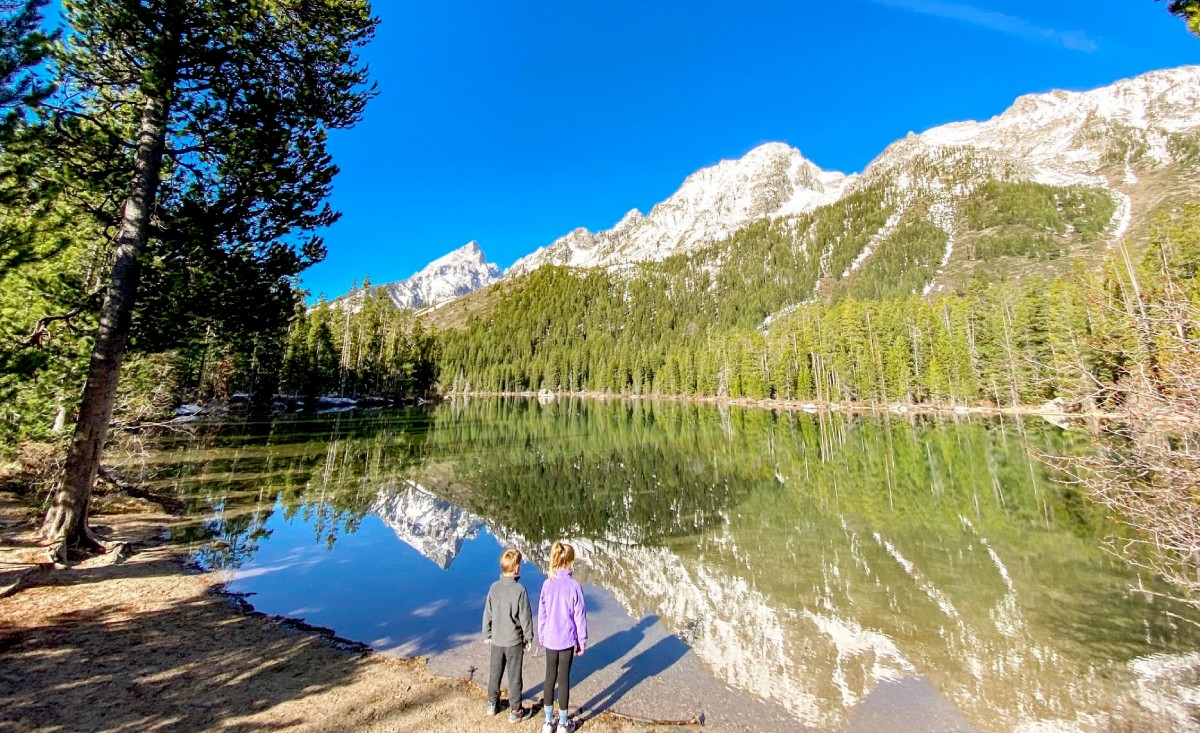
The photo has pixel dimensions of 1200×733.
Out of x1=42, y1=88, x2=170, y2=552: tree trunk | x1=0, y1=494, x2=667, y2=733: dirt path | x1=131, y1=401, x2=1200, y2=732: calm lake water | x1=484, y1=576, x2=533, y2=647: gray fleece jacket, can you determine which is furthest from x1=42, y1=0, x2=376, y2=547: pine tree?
x1=484, y1=576, x2=533, y2=647: gray fleece jacket

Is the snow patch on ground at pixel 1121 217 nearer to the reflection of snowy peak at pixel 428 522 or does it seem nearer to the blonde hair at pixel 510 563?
the reflection of snowy peak at pixel 428 522

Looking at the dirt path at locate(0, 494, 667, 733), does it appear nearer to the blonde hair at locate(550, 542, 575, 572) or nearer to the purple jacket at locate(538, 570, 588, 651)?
the purple jacket at locate(538, 570, 588, 651)

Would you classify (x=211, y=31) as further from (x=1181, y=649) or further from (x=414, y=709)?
(x=1181, y=649)

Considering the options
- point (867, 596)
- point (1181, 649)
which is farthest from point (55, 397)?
point (1181, 649)

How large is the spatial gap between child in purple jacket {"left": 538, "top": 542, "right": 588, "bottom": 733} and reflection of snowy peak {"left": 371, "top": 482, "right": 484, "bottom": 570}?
8743 millimetres

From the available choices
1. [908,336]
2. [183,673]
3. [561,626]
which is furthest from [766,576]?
[908,336]

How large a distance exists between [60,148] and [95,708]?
10.6m

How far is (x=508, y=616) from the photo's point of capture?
6.42m

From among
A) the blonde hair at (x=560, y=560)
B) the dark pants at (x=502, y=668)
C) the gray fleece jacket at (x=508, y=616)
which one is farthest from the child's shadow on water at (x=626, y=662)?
the blonde hair at (x=560, y=560)

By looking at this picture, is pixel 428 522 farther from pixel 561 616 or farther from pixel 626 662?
pixel 561 616

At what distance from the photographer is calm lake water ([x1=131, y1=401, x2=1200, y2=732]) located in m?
8.02

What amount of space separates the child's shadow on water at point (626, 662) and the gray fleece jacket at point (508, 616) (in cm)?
158

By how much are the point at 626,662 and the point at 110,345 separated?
39.8 ft

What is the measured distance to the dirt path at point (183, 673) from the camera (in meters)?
5.89
